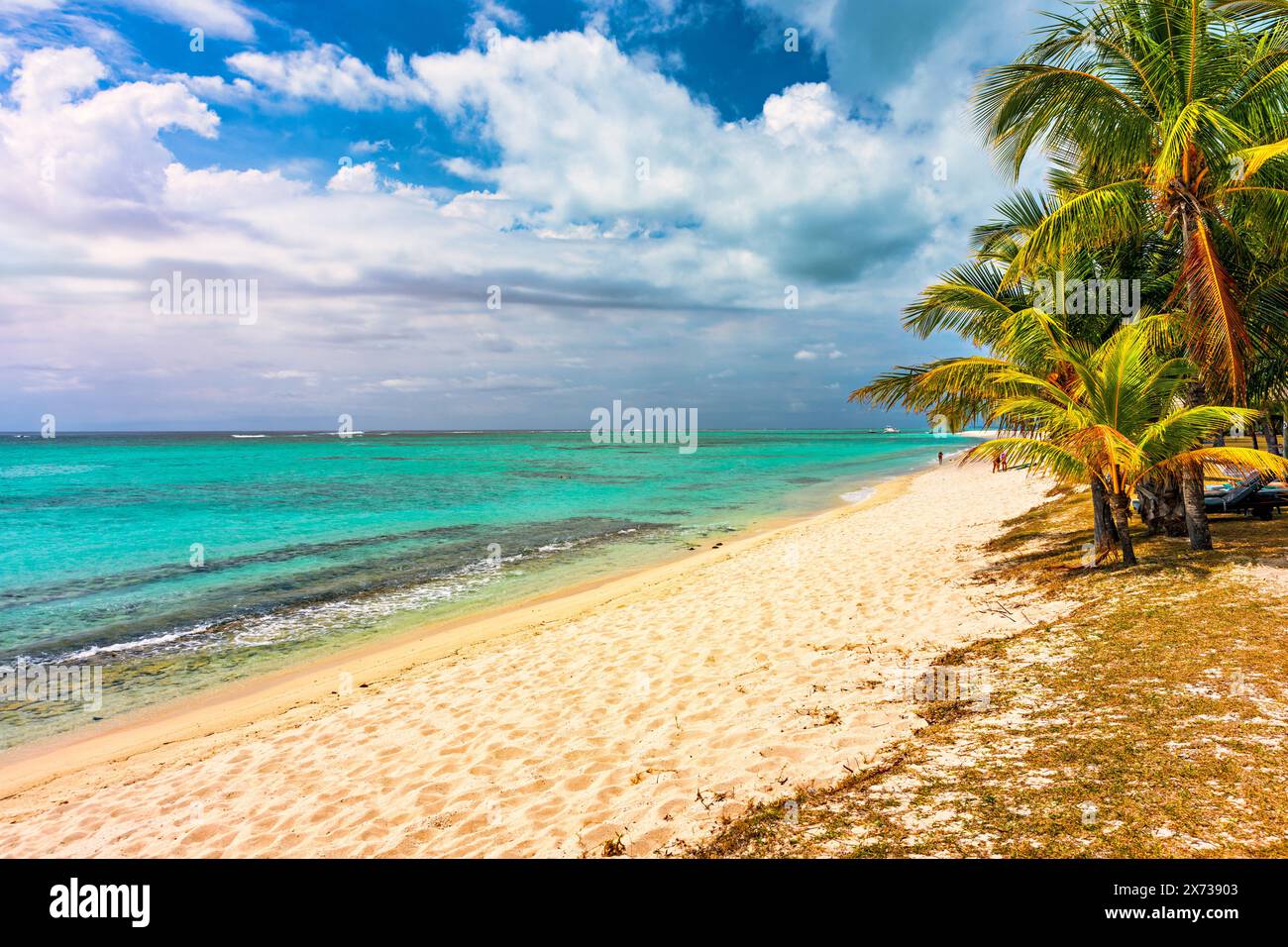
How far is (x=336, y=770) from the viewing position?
6.42m

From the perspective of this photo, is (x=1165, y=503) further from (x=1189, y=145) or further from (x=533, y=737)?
(x=533, y=737)

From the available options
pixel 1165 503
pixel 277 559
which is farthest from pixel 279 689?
pixel 1165 503

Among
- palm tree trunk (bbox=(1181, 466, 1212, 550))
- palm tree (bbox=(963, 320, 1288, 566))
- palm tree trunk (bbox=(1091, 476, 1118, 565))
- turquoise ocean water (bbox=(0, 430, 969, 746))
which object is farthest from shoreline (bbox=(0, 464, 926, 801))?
palm tree trunk (bbox=(1181, 466, 1212, 550))

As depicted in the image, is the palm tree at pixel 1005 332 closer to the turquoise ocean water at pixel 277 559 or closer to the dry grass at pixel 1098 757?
the dry grass at pixel 1098 757

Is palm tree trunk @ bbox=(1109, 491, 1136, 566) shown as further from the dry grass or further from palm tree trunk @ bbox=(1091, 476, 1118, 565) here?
the dry grass

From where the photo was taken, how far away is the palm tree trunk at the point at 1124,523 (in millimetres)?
9109

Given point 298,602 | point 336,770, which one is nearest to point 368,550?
point 298,602

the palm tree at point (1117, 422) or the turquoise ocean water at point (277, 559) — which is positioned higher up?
the palm tree at point (1117, 422)

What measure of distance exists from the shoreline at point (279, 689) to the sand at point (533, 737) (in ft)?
0.19

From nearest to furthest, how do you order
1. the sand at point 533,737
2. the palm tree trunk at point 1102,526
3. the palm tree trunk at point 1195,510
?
1. the sand at point 533,737
2. the palm tree trunk at point 1195,510
3. the palm tree trunk at point 1102,526

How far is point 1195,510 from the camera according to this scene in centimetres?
933

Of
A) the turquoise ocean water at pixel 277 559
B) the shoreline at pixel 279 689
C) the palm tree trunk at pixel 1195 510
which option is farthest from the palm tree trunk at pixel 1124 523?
the turquoise ocean water at pixel 277 559

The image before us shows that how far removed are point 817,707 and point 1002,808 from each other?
2.59m
